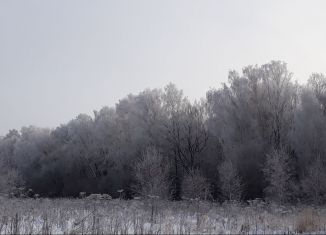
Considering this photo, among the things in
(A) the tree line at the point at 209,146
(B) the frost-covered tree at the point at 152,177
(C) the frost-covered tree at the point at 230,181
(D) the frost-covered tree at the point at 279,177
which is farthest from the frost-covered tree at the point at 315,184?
(B) the frost-covered tree at the point at 152,177

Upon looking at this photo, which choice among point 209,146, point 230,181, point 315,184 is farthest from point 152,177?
point 315,184

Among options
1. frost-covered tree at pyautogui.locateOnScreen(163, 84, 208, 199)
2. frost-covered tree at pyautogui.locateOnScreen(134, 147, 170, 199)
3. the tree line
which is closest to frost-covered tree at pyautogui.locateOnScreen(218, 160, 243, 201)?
the tree line

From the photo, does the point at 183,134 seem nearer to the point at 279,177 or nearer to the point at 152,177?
the point at 152,177

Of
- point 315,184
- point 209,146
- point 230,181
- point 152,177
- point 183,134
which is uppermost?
point 183,134

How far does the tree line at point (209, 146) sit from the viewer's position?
34.5 metres

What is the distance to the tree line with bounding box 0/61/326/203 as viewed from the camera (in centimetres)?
3453

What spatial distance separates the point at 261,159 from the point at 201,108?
11338 millimetres

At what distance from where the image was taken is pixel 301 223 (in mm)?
11625

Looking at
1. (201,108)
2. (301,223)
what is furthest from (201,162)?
(301,223)

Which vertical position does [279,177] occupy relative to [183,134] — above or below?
below

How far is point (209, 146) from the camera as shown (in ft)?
146

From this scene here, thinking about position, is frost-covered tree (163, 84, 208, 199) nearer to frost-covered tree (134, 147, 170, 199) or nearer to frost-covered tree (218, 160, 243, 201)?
frost-covered tree (134, 147, 170, 199)

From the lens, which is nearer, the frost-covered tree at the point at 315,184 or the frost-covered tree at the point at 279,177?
the frost-covered tree at the point at 315,184

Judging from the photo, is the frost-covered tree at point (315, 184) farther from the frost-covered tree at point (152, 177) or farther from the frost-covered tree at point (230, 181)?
the frost-covered tree at point (152, 177)
